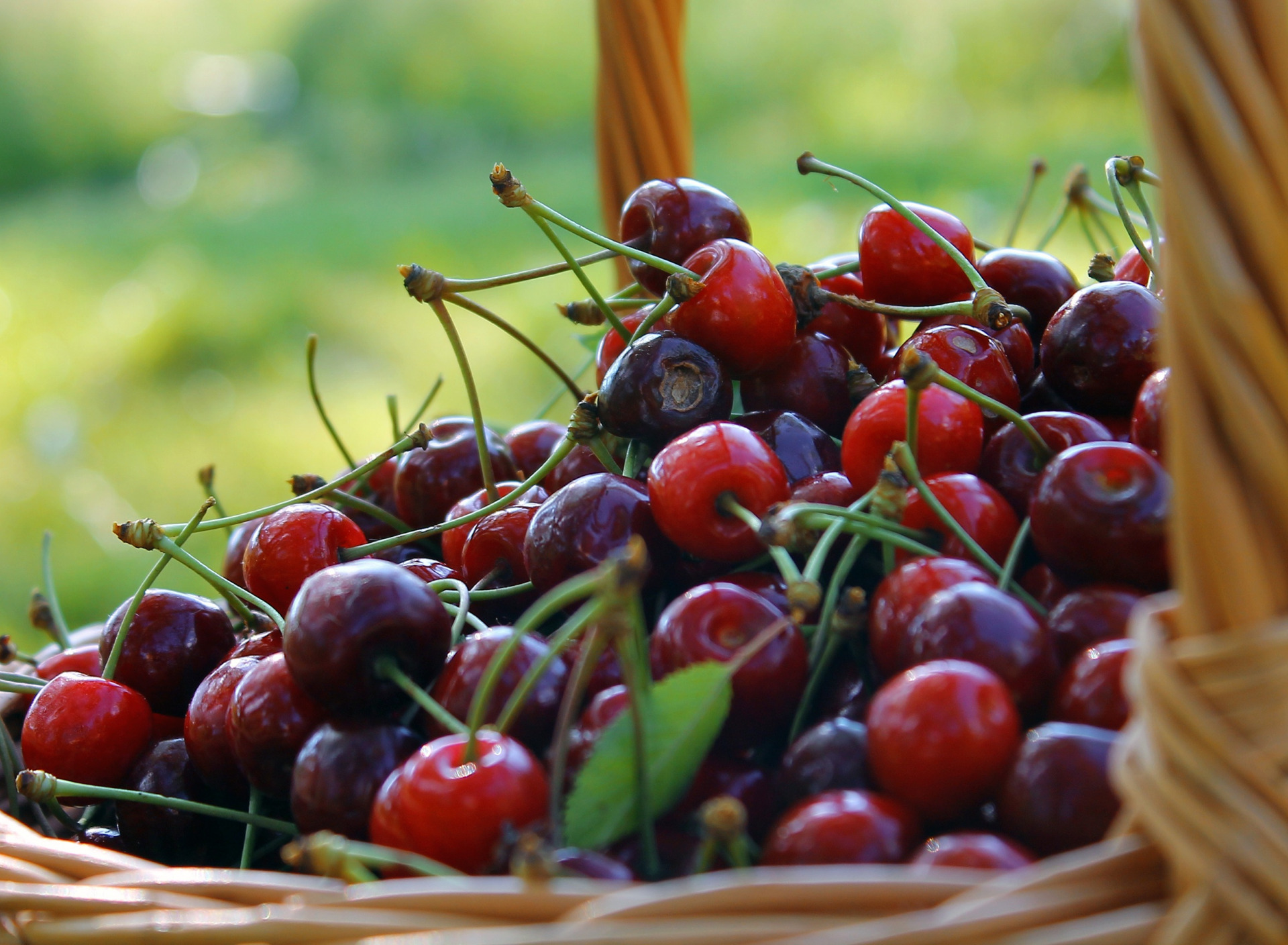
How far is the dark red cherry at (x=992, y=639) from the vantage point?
2.12 feet

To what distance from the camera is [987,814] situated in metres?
0.64

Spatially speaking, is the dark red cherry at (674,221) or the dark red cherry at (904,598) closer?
the dark red cherry at (904,598)

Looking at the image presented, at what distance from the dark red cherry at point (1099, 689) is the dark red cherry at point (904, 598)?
81 mm

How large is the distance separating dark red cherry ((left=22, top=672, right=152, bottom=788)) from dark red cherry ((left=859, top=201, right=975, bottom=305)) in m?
0.66

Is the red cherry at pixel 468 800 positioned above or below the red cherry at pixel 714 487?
below

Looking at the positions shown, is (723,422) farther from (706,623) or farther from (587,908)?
(587,908)

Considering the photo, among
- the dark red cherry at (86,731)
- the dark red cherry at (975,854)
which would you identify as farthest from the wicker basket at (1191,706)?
the dark red cherry at (86,731)

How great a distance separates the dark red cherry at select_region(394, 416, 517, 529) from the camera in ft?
3.48

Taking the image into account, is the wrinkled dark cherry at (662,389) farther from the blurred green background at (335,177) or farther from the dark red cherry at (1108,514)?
the blurred green background at (335,177)

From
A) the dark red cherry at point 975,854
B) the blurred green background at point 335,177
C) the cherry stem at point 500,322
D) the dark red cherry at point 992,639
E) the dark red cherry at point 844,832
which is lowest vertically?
the dark red cherry at point 975,854

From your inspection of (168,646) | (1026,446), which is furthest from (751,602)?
(168,646)

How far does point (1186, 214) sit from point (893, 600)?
0.29 meters

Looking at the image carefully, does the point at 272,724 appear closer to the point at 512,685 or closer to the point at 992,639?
the point at 512,685

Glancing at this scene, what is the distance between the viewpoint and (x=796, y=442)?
89 cm
